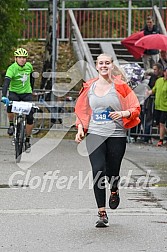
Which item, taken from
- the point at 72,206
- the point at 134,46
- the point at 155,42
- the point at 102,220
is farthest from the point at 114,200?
the point at 134,46

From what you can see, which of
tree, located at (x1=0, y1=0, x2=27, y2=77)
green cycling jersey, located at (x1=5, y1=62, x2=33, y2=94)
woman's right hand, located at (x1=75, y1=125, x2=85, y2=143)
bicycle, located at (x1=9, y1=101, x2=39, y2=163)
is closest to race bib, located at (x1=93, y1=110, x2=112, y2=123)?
woman's right hand, located at (x1=75, y1=125, x2=85, y2=143)

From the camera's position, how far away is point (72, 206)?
36.0ft

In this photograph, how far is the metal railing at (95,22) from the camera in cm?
3017

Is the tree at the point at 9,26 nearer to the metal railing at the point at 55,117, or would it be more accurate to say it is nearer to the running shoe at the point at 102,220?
the metal railing at the point at 55,117

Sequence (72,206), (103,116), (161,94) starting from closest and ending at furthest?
(103,116) < (72,206) < (161,94)

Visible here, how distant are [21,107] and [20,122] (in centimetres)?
32

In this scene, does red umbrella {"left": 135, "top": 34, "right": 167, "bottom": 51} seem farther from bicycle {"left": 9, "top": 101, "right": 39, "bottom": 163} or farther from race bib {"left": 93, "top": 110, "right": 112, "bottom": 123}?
race bib {"left": 93, "top": 110, "right": 112, "bottom": 123}

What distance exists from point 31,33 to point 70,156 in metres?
14.6

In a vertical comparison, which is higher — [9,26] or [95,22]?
[9,26]

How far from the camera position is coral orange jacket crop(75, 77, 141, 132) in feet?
31.3

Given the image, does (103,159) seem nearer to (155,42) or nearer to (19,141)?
(19,141)

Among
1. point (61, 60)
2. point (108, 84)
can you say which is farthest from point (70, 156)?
point (61, 60)

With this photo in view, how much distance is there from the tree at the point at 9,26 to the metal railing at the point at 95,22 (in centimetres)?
618

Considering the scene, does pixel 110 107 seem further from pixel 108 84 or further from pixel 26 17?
pixel 26 17
